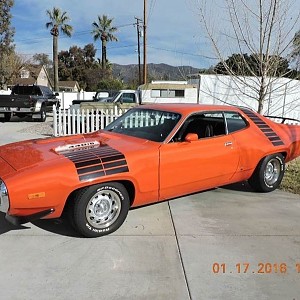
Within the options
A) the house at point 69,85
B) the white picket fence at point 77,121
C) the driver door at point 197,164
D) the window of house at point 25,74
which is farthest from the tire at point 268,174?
the window of house at point 25,74

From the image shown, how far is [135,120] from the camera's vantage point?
5.14m

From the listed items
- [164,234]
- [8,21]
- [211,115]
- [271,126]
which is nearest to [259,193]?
[271,126]

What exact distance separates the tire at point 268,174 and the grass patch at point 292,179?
32cm

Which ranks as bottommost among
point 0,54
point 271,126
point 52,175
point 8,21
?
point 52,175

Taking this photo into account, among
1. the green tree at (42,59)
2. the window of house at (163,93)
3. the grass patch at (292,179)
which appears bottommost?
the grass patch at (292,179)

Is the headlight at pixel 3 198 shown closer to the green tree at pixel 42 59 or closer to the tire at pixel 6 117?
the tire at pixel 6 117

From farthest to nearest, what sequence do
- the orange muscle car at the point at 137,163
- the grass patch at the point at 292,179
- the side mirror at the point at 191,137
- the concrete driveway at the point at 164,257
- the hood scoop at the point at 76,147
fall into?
1. the grass patch at the point at 292,179
2. the side mirror at the point at 191,137
3. the hood scoop at the point at 76,147
4. the orange muscle car at the point at 137,163
5. the concrete driveway at the point at 164,257

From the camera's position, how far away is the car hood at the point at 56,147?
380 centimetres

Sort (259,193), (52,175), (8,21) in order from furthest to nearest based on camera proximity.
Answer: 1. (8,21)
2. (259,193)
3. (52,175)

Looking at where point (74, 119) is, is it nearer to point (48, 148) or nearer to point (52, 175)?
point (48, 148)

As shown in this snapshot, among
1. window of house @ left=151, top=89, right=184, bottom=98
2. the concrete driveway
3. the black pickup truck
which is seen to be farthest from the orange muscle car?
window of house @ left=151, top=89, right=184, bottom=98

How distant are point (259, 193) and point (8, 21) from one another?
43.3 metres

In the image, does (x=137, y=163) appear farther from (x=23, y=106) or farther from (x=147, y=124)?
(x=23, y=106)

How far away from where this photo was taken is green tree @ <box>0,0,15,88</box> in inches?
A: 1585
